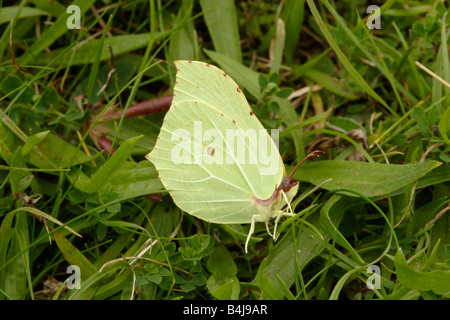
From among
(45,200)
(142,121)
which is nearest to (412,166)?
(142,121)

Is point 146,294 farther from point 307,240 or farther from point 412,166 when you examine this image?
point 412,166

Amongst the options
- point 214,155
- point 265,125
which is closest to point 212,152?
point 214,155

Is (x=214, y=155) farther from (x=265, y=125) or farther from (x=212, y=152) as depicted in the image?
(x=265, y=125)

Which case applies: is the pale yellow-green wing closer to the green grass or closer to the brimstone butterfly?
the brimstone butterfly

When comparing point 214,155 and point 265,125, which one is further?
point 265,125

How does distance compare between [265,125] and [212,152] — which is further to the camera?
[265,125]

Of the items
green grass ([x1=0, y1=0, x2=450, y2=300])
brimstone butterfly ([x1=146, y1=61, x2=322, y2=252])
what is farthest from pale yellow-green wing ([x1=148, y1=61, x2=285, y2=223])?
green grass ([x1=0, y1=0, x2=450, y2=300])

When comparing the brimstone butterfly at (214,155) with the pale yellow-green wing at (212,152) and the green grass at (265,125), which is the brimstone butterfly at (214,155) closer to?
the pale yellow-green wing at (212,152)
